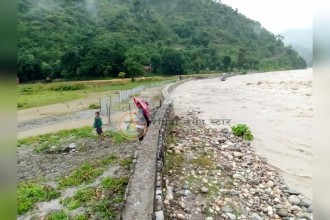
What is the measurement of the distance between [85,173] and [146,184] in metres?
2.62

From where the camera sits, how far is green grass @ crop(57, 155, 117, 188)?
7.27 metres

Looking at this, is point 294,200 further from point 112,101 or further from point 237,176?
point 112,101

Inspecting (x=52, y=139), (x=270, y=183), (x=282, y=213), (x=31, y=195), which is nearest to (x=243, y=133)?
(x=270, y=183)

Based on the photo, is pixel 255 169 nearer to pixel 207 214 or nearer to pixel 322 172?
pixel 207 214

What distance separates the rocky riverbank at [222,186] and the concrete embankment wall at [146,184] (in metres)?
0.45

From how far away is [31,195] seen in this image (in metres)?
6.76

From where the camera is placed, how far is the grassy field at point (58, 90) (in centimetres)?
2506

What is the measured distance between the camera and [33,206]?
6.33 metres

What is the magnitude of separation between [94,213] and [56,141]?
6.34 m

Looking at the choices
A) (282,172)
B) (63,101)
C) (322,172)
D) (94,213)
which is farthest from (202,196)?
(63,101)

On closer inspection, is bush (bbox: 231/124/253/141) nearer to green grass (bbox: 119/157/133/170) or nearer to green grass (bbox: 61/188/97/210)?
green grass (bbox: 119/157/133/170)

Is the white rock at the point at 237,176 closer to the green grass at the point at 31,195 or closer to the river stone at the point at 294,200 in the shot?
the river stone at the point at 294,200

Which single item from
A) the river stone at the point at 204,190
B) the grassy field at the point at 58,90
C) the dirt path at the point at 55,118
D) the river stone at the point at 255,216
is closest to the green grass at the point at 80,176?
the river stone at the point at 204,190

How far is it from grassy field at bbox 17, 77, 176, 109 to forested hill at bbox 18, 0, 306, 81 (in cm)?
304
